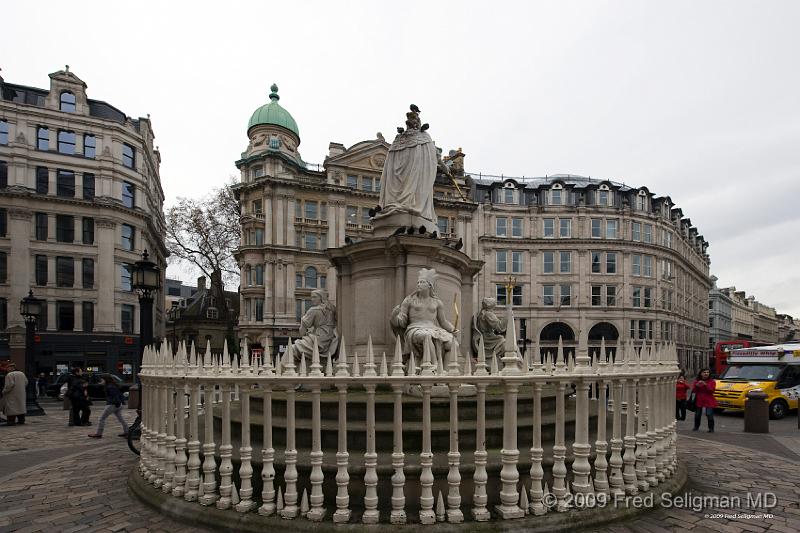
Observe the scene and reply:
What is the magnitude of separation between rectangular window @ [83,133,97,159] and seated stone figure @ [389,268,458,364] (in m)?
35.6

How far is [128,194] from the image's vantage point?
115 ft

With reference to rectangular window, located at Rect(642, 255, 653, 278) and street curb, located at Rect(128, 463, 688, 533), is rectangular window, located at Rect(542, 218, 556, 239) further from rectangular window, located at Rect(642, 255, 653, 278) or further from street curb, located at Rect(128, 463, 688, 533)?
street curb, located at Rect(128, 463, 688, 533)

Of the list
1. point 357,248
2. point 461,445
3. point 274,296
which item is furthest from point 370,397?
point 274,296

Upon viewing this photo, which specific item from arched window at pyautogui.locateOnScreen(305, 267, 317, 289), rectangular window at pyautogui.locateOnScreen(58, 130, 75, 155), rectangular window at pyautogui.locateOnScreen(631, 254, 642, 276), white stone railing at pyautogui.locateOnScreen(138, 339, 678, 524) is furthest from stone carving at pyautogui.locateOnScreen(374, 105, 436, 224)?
rectangular window at pyautogui.locateOnScreen(631, 254, 642, 276)

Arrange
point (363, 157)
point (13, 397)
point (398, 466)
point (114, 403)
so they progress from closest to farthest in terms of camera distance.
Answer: point (398, 466) → point (114, 403) → point (13, 397) → point (363, 157)

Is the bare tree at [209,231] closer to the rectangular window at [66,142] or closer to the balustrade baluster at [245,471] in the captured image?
the rectangular window at [66,142]

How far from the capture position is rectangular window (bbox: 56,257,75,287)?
103 ft

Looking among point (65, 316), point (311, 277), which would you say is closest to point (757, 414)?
point (311, 277)

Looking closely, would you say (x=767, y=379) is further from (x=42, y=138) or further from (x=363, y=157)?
(x=42, y=138)

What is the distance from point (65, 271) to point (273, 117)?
20.3 metres

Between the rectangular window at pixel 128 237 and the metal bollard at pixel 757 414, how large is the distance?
125ft

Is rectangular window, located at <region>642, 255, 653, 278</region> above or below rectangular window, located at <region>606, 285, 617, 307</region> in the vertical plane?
above

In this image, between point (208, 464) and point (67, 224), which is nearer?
point (208, 464)

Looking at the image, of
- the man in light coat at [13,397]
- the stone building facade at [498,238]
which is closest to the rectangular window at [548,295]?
the stone building facade at [498,238]
